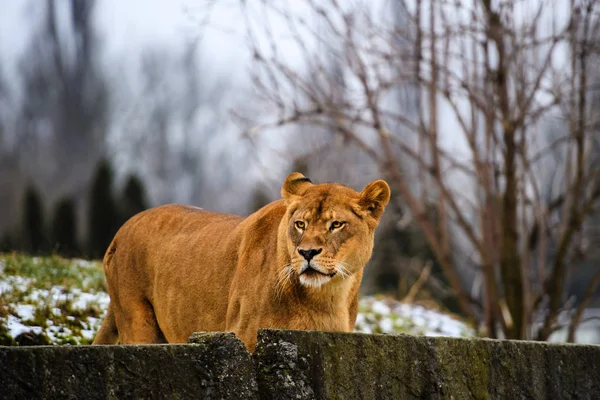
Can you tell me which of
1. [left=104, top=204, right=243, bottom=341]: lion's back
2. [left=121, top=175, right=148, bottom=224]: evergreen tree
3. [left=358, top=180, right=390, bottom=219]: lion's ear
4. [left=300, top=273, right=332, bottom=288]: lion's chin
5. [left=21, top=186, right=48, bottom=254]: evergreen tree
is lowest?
[left=21, top=186, right=48, bottom=254]: evergreen tree

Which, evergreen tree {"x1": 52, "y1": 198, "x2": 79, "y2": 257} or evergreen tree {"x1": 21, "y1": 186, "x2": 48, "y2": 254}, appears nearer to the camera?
evergreen tree {"x1": 52, "y1": 198, "x2": 79, "y2": 257}

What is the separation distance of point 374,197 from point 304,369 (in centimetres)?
175

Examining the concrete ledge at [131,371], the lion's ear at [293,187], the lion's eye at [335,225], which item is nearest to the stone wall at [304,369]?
the concrete ledge at [131,371]

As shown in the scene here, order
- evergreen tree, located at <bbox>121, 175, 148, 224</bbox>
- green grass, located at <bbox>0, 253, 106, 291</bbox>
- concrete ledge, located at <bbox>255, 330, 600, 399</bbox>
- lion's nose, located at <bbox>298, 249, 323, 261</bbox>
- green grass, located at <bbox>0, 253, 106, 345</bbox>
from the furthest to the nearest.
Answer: evergreen tree, located at <bbox>121, 175, 148, 224</bbox>, green grass, located at <bbox>0, 253, 106, 291</bbox>, green grass, located at <bbox>0, 253, 106, 345</bbox>, lion's nose, located at <bbox>298, 249, 323, 261</bbox>, concrete ledge, located at <bbox>255, 330, 600, 399</bbox>

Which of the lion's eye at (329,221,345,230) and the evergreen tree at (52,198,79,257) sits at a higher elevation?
the lion's eye at (329,221,345,230)

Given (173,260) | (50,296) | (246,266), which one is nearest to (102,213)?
(50,296)

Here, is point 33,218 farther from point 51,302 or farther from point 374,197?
point 374,197

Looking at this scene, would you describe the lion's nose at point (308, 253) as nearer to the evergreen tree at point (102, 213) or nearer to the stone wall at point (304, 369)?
the stone wall at point (304, 369)

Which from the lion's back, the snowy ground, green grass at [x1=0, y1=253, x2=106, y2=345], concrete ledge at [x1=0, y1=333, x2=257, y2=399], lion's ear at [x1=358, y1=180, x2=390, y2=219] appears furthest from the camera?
green grass at [x1=0, y1=253, x2=106, y2=345]

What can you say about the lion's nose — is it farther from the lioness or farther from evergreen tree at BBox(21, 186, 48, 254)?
evergreen tree at BBox(21, 186, 48, 254)

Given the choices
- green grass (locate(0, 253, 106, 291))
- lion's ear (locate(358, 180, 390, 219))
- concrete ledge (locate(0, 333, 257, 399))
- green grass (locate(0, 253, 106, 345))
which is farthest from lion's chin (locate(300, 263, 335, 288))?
green grass (locate(0, 253, 106, 291))

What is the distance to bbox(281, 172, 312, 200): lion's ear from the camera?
466 centimetres

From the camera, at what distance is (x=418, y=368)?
3.50 m

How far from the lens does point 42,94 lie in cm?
2459
